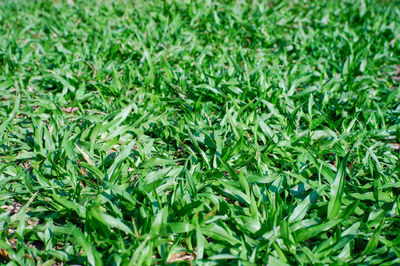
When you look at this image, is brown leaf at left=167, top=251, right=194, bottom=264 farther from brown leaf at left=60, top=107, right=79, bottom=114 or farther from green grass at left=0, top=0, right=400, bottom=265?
brown leaf at left=60, top=107, right=79, bottom=114

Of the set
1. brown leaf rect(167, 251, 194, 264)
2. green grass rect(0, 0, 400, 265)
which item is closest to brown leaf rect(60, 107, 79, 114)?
green grass rect(0, 0, 400, 265)

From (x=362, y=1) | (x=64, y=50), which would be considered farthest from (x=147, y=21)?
(x=362, y=1)

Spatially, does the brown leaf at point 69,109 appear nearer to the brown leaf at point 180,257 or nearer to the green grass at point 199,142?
the green grass at point 199,142

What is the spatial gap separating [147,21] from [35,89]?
5.19 ft

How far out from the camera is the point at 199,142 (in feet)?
6.95

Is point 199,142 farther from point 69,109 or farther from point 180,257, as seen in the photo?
point 69,109

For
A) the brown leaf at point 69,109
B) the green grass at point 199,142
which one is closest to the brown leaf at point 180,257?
the green grass at point 199,142

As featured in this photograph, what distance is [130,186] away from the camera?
5.91 feet

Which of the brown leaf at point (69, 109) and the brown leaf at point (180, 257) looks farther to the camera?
the brown leaf at point (69, 109)

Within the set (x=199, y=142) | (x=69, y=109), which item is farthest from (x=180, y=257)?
(x=69, y=109)

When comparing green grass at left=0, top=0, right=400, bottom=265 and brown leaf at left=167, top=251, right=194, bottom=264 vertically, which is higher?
green grass at left=0, top=0, right=400, bottom=265

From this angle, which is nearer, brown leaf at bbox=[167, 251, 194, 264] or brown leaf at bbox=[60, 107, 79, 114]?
brown leaf at bbox=[167, 251, 194, 264]

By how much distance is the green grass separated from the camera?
1.51 metres

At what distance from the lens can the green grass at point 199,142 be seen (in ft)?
4.96
